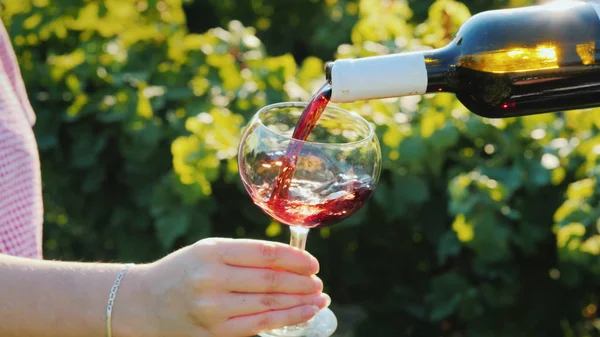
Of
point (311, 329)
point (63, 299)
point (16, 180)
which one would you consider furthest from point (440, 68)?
point (16, 180)

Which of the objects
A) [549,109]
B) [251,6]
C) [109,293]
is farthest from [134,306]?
[251,6]

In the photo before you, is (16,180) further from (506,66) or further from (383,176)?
(383,176)

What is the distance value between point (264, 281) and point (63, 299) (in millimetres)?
323

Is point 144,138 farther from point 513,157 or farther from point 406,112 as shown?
point 513,157

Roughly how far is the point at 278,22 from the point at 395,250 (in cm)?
167

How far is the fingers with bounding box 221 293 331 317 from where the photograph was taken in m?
1.19

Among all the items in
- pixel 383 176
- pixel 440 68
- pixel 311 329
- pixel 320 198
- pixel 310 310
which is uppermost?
pixel 440 68

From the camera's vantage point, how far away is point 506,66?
4.15ft

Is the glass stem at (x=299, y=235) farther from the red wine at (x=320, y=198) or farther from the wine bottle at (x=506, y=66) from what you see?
the wine bottle at (x=506, y=66)

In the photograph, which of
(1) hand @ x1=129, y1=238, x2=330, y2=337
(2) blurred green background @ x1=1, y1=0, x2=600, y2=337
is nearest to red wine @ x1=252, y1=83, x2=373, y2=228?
(1) hand @ x1=129, y1=238, x2=330, y2=337

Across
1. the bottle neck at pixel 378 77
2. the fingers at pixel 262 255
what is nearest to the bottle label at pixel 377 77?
the bottle neck at pixel 378 77

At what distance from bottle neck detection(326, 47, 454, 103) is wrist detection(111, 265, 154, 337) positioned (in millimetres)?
414

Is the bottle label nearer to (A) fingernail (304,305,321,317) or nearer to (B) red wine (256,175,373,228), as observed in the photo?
(B) red wine (256,175,373,228)

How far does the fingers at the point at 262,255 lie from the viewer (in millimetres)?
1185
